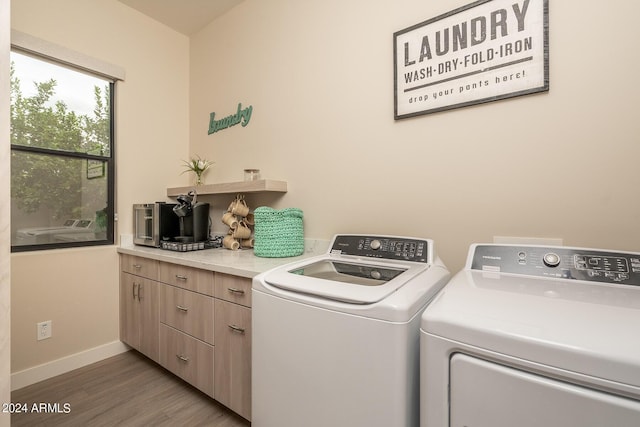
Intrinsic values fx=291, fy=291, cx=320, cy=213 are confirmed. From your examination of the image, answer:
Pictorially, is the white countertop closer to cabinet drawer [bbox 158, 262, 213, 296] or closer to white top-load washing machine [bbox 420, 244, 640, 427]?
cabinet drawer [bbox 158, 262, 213, 296]

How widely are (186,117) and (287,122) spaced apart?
1372 millimetres

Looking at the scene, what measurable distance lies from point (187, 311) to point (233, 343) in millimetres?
453

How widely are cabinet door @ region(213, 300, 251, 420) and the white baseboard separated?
128 cm

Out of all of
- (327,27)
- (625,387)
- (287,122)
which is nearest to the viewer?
(625,387)

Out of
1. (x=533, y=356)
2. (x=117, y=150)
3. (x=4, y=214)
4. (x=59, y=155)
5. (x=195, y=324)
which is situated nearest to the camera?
(x=533, y=356)

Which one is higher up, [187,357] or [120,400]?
[187,357]

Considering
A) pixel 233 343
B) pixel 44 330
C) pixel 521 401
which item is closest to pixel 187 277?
pixel 233 343

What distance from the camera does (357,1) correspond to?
174 cm

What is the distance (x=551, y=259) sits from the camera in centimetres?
105

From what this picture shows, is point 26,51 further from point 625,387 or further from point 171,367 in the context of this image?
point 625,387

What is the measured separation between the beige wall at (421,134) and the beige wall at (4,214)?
141 centimetres

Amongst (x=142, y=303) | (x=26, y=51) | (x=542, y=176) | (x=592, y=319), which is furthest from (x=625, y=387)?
(x=26, y=51)

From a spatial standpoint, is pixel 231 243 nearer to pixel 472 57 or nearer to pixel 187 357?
pixel 187 357

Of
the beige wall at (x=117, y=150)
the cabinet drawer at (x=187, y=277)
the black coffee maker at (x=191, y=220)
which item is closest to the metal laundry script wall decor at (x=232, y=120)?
the beige wall at (x=117, y=150)
